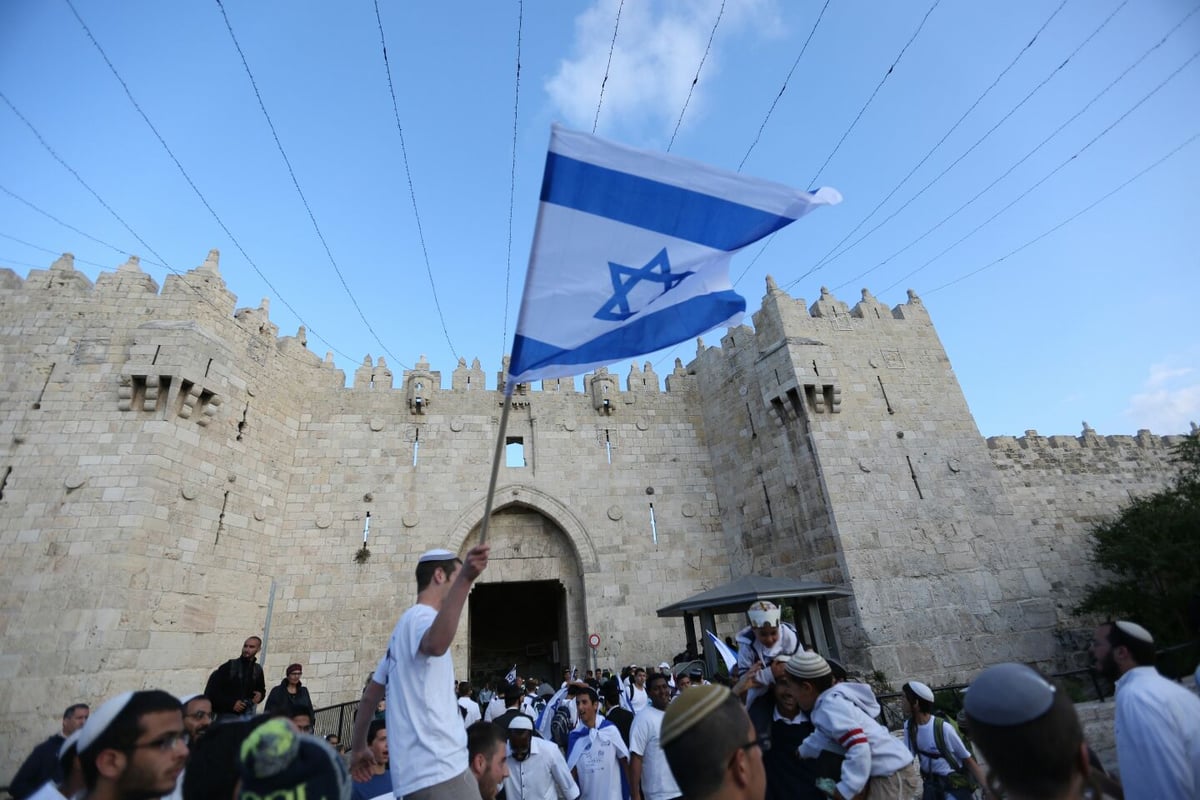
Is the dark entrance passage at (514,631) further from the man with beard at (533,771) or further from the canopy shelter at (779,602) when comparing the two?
the man with beard at (533,771)

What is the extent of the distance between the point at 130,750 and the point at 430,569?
1.21 metres

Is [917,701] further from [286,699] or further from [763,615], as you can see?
[286,699]

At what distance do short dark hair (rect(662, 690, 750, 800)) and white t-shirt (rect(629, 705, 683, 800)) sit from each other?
7.48 feet

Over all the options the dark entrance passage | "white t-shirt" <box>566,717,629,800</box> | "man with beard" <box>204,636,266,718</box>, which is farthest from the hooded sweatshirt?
the dark entrance passage

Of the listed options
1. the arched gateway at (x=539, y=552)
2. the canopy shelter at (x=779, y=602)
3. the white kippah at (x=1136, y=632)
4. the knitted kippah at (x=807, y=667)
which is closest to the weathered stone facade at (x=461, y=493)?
the arched gateway at (x=539, y=552)

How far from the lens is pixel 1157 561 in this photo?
444 inches

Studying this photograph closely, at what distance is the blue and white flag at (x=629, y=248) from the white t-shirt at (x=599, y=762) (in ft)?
9.63

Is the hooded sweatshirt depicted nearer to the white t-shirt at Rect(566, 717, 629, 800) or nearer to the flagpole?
the flagpole

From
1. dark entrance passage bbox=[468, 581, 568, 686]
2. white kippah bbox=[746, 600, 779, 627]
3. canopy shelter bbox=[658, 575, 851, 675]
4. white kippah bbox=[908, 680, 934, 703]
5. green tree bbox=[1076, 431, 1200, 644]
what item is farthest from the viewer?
dark entrance passage bbox=[468, 581, 568, 686]

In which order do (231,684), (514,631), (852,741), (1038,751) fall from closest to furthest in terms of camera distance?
(1038,751), (852,741), (231,684), (514,631)

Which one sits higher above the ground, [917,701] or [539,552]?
[539,552]

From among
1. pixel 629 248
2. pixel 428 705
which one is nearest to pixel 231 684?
pixel 428 705

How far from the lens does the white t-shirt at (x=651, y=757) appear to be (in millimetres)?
3729

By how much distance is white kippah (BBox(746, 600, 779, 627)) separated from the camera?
11.2 ft
